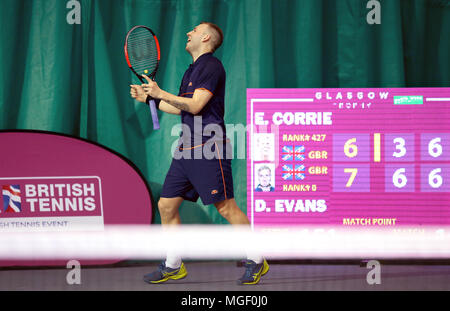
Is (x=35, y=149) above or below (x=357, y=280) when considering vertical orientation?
above

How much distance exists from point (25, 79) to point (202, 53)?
3.91ft

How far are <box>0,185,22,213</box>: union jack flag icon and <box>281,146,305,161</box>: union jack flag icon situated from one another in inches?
62.2

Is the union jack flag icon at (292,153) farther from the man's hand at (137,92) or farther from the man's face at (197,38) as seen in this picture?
the man's hand at (137,92)

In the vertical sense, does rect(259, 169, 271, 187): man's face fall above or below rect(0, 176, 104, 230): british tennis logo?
above

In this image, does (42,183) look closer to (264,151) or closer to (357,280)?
(264,151)

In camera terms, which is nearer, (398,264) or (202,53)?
(202,53)

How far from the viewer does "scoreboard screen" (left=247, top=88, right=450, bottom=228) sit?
2.72 m

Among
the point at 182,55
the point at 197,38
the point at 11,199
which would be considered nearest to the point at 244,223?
the point at 197,38

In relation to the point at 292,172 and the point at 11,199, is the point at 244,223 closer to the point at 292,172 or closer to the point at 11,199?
the point at 292,172

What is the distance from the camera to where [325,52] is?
290 cm

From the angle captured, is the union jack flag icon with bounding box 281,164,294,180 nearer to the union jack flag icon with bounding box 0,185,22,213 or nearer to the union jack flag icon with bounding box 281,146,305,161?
the union jack flag icon with bounding box 281,146,305,161

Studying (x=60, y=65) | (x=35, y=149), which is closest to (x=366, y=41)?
(x=60, y=65)

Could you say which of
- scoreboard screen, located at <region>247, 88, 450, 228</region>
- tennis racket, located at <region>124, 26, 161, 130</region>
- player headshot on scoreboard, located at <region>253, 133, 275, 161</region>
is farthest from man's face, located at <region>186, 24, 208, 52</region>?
player headshot on scoreboard, located at <region>253, 133, 275, 161</region>

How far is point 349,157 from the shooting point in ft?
9.02
